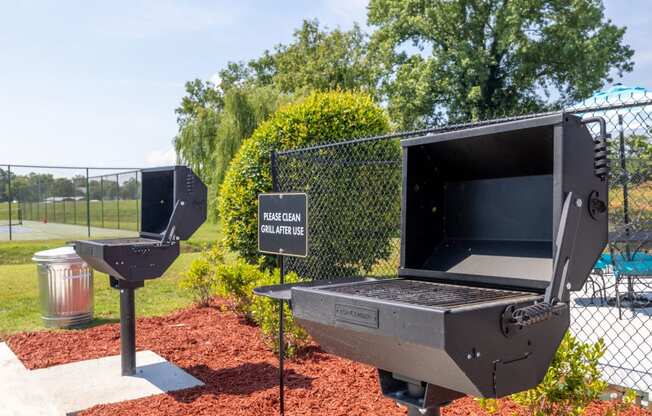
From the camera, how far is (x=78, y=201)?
23.4 m

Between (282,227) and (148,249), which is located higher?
(282,227)

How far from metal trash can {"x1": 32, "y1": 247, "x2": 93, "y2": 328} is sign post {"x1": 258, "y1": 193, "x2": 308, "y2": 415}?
351 cm

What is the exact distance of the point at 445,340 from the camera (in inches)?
59.6

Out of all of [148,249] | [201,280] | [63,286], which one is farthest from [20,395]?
[201,280]

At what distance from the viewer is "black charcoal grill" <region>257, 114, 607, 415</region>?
5.35 ft

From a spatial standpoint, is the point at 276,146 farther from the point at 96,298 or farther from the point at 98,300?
the point at 96,298

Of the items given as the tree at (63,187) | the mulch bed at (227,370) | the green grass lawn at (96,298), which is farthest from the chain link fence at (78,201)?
the mulch bed at (227,370)

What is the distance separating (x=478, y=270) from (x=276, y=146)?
5.75m

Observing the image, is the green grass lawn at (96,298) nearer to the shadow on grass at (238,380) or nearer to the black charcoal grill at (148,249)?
the black charcoal grill at (148,249)

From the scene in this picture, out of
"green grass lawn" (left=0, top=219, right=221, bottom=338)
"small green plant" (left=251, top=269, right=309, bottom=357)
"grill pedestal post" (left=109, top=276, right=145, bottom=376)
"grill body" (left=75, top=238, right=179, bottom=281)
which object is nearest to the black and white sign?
"grill body" (left=75, top=238, right=179, bottom=281)

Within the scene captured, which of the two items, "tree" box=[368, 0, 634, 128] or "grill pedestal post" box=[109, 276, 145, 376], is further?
"tree" box=[368, 0, 634, 128]

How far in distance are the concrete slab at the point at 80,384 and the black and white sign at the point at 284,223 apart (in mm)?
1348

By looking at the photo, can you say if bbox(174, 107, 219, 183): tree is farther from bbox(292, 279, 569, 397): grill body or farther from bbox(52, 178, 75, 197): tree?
bbox(292, 279, 569, 397): grill body

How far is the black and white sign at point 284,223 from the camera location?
12.6 ft
